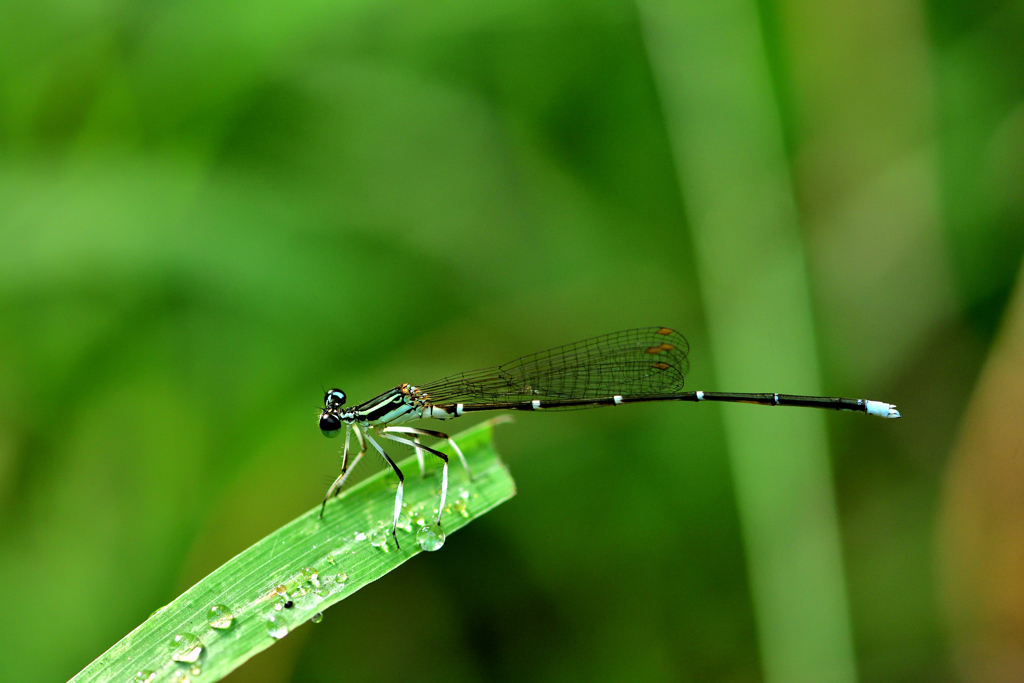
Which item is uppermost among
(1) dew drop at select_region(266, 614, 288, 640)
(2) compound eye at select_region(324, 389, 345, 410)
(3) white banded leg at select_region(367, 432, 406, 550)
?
(2) compound eye at select_region(324, 389, 345, 410)

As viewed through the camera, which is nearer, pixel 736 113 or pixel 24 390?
pixel 24 390

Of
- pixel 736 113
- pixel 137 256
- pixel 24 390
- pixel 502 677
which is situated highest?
pixel 736 113

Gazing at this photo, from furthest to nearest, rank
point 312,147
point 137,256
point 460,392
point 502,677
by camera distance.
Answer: point 312,147 < point 460,392 < point 137,256 < point 502,677

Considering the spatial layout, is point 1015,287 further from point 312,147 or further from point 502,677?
point 312,147

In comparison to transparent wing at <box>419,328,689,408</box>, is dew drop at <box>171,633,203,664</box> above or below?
below

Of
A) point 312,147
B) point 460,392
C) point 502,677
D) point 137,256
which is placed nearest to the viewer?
point 502,677

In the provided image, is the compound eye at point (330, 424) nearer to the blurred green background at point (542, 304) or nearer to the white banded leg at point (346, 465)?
the white banded leg at point (346, 465)

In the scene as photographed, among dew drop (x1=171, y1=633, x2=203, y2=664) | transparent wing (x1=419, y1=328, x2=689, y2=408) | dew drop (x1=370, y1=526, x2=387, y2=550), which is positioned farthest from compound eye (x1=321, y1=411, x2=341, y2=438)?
dew drop (x1=171, y1=633, x2=203, y2=664)

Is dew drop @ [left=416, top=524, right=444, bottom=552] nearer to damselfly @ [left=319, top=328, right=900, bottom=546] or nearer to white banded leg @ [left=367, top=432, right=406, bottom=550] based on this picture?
white banded leg @ [left=367, top=432, right=406, bottom=550]

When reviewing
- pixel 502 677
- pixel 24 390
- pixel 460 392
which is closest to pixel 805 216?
pixel 460 392
